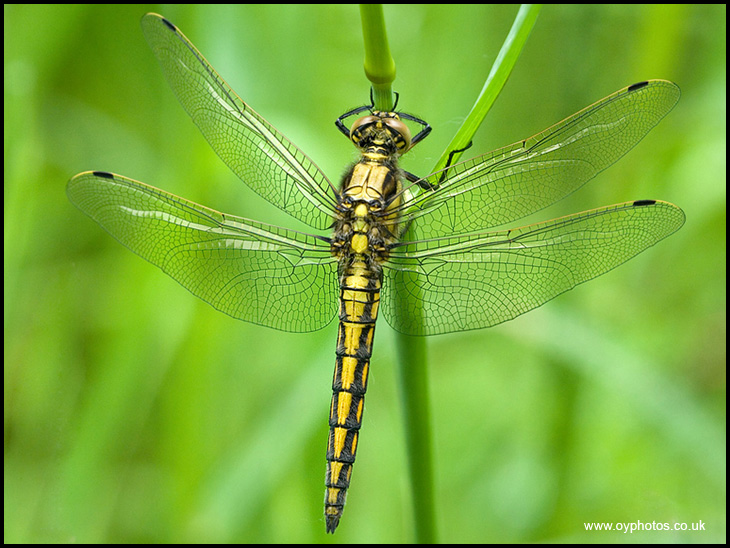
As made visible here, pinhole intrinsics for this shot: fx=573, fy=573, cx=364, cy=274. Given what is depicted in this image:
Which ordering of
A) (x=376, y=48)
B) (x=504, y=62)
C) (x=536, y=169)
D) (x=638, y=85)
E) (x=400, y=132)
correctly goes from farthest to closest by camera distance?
(x=400, y=132) < (x=536, y=169) < (x=638, y=85) < (x=504, y=62) < (x=376, y=48)

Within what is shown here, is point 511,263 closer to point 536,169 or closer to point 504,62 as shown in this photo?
point 536,169

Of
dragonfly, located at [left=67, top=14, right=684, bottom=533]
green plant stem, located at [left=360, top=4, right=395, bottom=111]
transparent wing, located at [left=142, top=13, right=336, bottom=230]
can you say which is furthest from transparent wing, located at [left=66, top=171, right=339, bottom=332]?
green plant stem, located at [left=360, top=4, right=395, bottom=111]

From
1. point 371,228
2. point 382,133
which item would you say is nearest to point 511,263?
point 371,228

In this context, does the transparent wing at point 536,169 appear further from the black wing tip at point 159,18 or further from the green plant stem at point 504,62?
the black wing tip at point 159,18

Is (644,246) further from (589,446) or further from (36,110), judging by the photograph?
(36,110)

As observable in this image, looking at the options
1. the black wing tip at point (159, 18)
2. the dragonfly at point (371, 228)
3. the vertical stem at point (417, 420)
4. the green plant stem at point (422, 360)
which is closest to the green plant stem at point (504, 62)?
the green plant stem at point (422, 360)

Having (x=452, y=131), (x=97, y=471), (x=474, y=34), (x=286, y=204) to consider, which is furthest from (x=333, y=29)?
(x=97, y=471)

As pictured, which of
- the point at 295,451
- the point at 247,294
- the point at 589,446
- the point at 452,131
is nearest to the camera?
the point at 247,294

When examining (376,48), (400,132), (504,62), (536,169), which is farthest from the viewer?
(400,132)

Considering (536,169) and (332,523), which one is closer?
(332,523)
